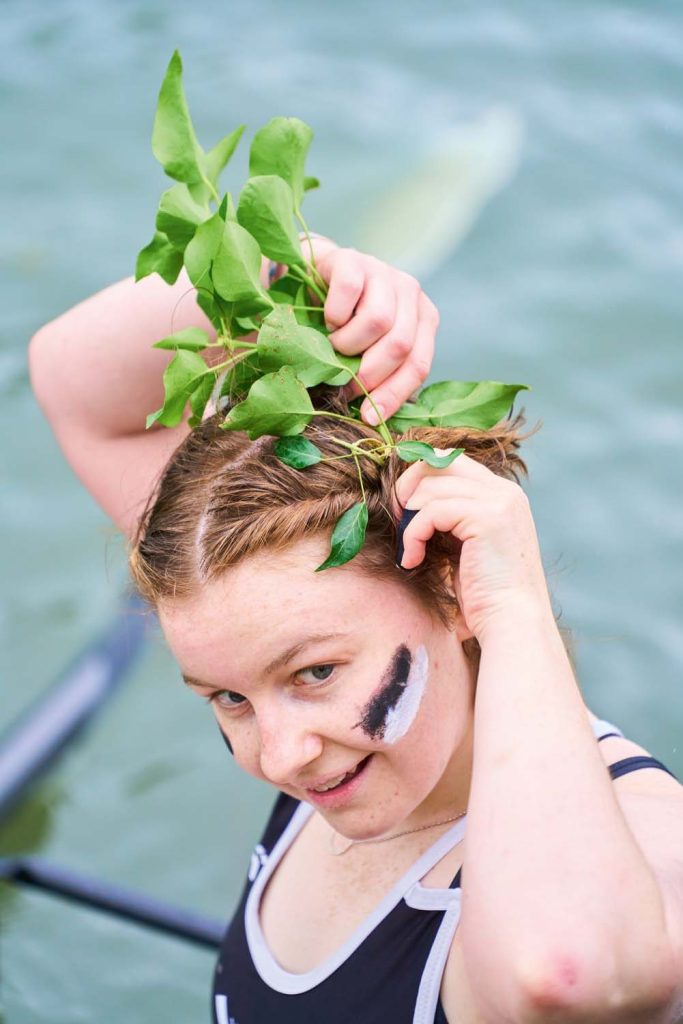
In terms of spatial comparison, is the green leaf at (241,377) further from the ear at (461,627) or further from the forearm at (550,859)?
the forearm at (550,859)

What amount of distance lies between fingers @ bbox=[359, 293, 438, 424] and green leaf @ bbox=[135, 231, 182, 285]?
30 cm

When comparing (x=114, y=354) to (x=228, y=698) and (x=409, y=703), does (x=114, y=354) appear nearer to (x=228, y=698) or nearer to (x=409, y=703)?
(x=228, y=698)

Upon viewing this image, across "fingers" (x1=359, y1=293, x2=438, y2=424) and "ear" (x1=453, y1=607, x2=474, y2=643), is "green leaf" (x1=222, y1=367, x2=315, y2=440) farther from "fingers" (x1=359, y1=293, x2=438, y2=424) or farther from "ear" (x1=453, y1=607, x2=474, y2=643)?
"ear" (x1=453, y1=607, x2=474, y2=643)

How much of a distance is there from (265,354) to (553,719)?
0.55 metres

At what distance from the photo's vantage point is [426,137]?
17.9 ft

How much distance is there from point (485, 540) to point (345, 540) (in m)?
0.16

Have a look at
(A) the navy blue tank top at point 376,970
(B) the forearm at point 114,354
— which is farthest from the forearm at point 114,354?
(A) the navy blue tank top at point 376,970

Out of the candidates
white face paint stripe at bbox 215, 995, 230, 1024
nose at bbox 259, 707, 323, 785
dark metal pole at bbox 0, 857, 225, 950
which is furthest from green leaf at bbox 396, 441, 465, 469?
dark metal pole at bbox 0, 857, 225, 950

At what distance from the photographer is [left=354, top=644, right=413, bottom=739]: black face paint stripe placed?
1464mm

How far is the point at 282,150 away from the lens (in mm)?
1678

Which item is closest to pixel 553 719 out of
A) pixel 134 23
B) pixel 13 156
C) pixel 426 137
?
pixel 426 137

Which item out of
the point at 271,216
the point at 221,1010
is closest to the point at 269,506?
the point at 271,216

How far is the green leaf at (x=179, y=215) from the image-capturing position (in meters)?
1.63

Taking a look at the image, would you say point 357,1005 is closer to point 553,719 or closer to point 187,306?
point 553,719
